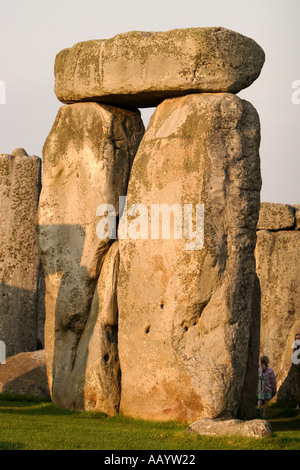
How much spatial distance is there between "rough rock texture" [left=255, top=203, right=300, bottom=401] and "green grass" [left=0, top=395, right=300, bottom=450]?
6100 millimetres

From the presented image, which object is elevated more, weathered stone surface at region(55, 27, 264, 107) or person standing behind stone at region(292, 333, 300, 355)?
weathered stone surface at region(55, 27, 264, 107)

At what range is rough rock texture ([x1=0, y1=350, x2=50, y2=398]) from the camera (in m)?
18.0

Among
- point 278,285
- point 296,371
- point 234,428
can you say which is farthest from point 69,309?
point 278,285

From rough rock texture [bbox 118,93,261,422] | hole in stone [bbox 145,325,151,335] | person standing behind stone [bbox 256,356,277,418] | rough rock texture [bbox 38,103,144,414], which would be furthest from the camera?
person standing behind stone [bbox 256,356,277,418]

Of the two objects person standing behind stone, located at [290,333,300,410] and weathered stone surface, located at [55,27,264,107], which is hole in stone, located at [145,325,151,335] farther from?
person standing behind stone, located at [290,333,300,410]

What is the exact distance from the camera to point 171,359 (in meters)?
15.1

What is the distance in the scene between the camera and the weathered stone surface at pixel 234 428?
12.7m

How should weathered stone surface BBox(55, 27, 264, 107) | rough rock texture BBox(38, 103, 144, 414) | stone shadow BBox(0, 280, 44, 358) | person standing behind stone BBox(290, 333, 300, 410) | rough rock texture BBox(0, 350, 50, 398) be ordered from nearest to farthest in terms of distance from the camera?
weathered stone surface BBox(55, 27, 264, 107) → rough rock texture BBox(38, 103, 144, 414) → rough rock texture BBox(0, 350, 50, 398) → person standing behind stone BBox(290, 333, 300, 410) → stone shadow BBox(0, 280, 44, 358)

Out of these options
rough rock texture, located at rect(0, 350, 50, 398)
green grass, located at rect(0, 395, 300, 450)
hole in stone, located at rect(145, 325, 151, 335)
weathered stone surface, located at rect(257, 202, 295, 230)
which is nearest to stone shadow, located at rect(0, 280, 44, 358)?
rough rock texture, located at rect(0, 350, 50, 398)

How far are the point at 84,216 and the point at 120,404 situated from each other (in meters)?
2.82

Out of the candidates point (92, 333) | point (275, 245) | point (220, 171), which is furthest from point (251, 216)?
point (275, 245)

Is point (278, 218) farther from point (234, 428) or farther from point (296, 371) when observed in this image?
point (234, 428)

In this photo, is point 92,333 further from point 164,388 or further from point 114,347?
point 164,388
